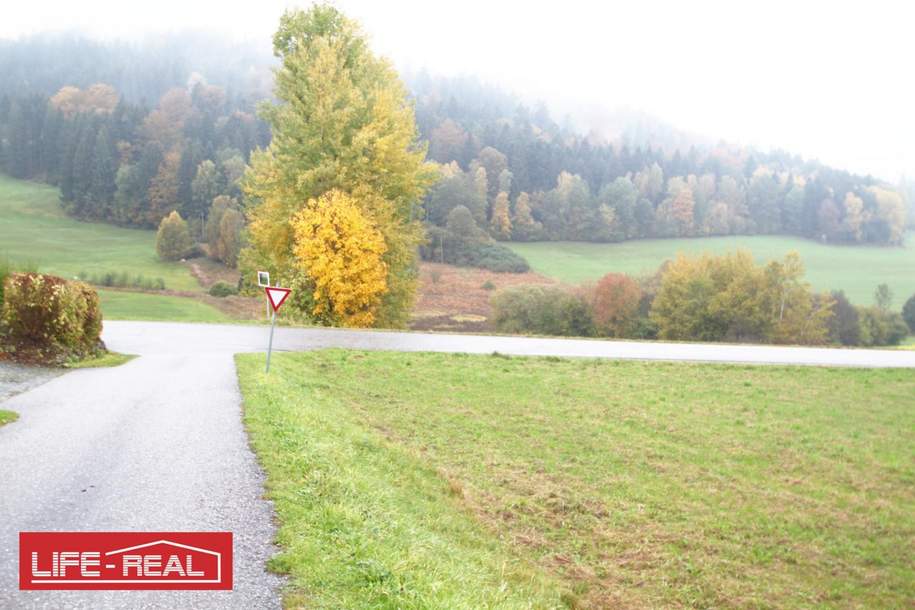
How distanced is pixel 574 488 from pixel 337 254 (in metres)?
19.8

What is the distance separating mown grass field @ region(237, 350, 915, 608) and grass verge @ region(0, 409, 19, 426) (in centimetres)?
338

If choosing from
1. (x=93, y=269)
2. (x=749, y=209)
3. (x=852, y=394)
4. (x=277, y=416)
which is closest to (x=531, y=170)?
(x=749, y=209)

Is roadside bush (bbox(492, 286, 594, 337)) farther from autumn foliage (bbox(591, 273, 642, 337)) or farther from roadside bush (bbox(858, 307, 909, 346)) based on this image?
roadside bush (bbox(858, 307, 909, 346))

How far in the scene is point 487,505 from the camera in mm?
10125

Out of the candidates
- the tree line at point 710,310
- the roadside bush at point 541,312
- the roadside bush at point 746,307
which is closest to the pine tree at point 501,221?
the tree line at point 710,310

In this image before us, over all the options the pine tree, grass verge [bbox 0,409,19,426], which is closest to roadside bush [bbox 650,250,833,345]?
the pine tree

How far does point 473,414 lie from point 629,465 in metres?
3.85

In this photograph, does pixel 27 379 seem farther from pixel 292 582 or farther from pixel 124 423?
pixel 292 582

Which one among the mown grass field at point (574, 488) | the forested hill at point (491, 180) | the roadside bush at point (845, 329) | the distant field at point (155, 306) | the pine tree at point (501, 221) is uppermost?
the forested hill at point (491, 180)

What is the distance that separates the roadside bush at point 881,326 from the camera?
65.4 metres

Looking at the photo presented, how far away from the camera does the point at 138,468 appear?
775 cm

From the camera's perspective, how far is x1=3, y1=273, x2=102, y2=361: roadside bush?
49.4 feet

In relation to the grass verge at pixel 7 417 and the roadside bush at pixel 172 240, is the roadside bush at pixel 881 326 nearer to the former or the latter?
the grass verge at pixel 7 417

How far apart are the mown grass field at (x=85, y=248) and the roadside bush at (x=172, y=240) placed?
5.15 ft
